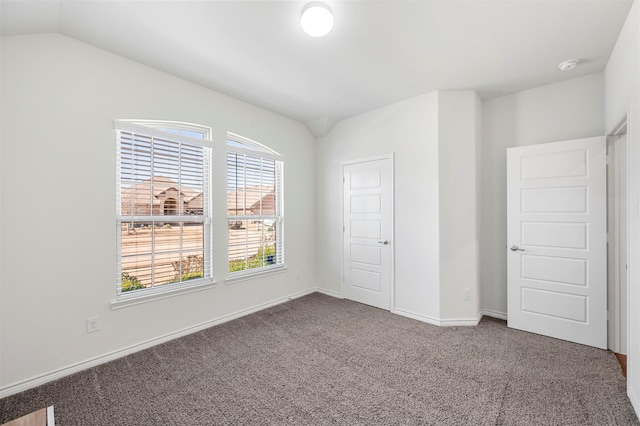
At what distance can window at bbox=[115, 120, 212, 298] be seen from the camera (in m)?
2.64

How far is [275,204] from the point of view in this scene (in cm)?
409

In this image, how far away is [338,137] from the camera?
4309mm

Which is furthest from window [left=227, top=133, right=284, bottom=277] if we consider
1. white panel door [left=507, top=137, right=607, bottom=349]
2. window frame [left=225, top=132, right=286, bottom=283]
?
white panel door [left=507, top=137, right=607, bottom=349]

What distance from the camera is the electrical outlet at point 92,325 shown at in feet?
7.77

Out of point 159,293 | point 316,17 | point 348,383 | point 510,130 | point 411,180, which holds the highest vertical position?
point 316,17

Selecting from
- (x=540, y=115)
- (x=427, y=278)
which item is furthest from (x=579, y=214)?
(x=427, y=278)

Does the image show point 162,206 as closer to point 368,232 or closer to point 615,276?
point 368,232

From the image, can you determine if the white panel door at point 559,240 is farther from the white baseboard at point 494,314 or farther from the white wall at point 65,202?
the white wall at point 65,202

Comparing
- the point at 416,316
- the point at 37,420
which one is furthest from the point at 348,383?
the point at 37,420

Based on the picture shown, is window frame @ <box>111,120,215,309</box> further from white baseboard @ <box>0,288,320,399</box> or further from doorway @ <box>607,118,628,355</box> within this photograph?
doorway @ <box>607,118,628,355</box>

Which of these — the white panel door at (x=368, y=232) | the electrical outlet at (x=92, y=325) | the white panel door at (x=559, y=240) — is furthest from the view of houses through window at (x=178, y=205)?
the white panel door at (x=559, y=240)

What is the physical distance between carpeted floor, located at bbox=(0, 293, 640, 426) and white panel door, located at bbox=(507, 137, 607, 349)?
0.85 feet

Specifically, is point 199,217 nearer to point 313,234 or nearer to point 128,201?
point 128,201

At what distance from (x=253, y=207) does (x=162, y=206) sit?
1.15 m
